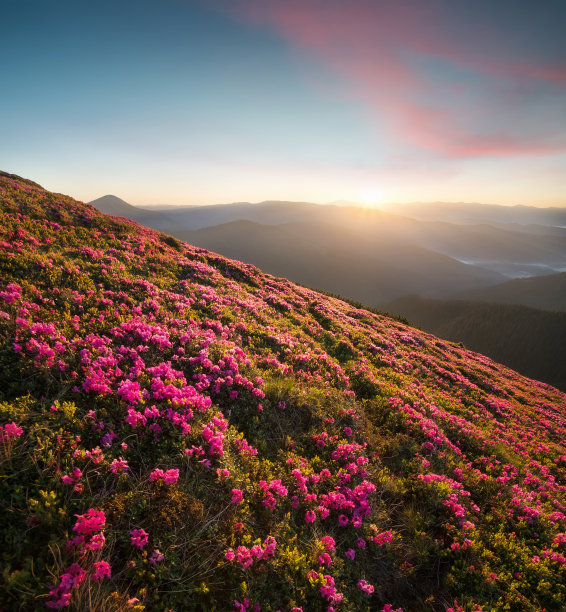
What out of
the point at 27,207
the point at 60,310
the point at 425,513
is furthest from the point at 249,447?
the point at 27,207

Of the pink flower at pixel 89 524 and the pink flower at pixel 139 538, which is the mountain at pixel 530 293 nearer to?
the pink flower at pixel 139 538

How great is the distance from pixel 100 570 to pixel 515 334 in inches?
3326

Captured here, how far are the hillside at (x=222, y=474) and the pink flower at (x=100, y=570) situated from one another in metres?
0.03

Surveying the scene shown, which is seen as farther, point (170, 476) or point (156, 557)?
point (170, 476)

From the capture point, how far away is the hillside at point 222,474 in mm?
3938

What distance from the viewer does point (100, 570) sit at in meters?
3.53

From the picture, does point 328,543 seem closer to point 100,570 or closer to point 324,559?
point 324,559

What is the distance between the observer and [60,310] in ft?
25.8

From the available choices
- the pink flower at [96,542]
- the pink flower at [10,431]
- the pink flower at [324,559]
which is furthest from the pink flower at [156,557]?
the pink flower at [10,431]

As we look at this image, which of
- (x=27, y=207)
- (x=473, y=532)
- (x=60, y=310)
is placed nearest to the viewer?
(x=473, y=532)

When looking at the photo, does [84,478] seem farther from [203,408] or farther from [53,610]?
[203,408]

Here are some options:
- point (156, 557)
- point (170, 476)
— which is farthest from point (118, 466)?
point (156, 557)

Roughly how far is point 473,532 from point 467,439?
15.4 ft

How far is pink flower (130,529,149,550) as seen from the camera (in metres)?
3.93
